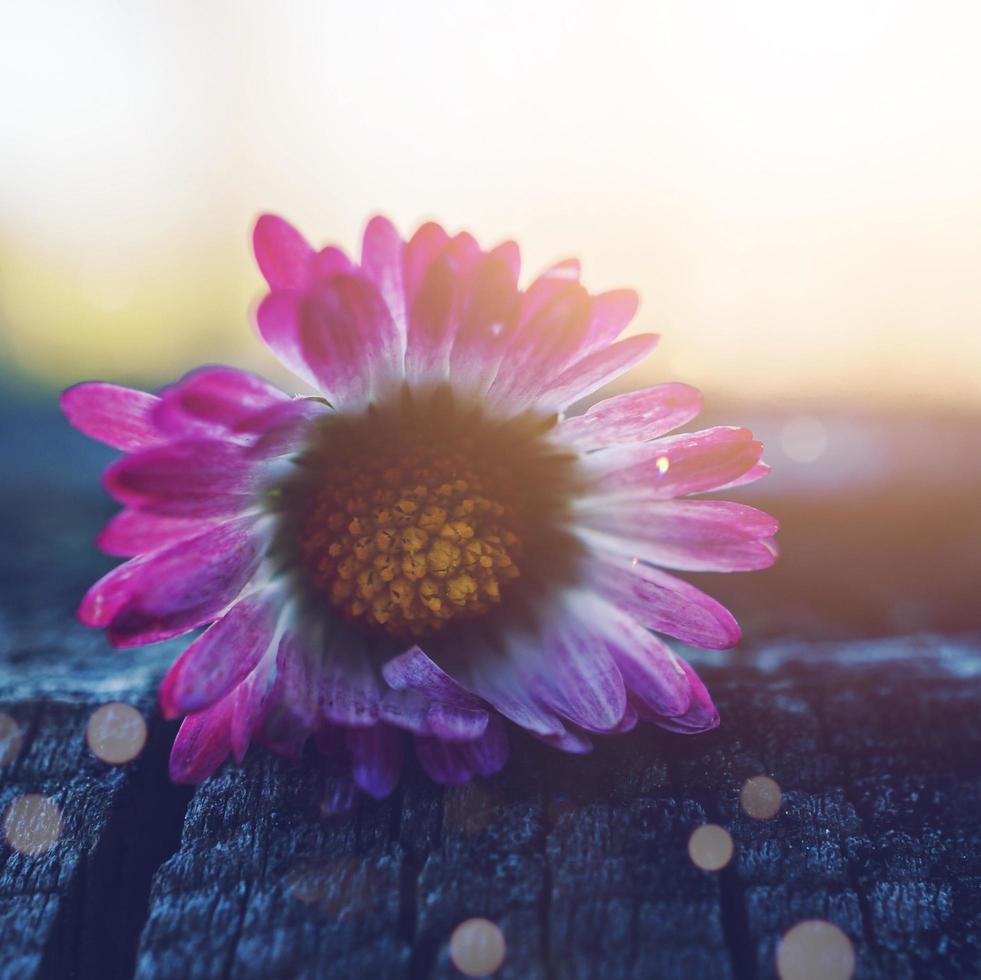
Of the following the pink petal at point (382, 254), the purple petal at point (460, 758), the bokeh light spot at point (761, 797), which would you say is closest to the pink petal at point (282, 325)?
the pink petal at point (382, 254)

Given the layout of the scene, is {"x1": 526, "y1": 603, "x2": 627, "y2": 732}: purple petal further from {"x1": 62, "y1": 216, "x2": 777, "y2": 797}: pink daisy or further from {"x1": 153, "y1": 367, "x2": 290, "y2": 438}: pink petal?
{"x1": 153, "y1": 367, "x2": 290, "y2": 438}: pink petal

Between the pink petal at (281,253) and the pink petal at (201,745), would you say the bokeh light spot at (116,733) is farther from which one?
the pink petal at (281,253)

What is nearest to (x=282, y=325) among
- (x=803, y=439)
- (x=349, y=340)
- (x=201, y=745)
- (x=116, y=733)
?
(x=349, y=340)

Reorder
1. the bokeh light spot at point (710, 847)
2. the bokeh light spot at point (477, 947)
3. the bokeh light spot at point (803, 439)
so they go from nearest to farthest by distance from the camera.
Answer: the bokeh light spot at point (477, 947) → the bokeh light spot at point (710, 847) → the bokeh light spot at point (803, 439)

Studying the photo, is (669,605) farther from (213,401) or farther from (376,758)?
(213,401)

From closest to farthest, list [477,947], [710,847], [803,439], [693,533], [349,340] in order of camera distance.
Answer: [477,947], [710,847], [349,340], [693,533], [803,439]

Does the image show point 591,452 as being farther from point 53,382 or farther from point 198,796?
point 53,382

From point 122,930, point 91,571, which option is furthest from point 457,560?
point 91,571
